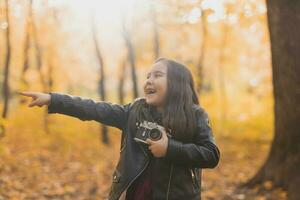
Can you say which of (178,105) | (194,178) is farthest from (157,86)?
(194,178)

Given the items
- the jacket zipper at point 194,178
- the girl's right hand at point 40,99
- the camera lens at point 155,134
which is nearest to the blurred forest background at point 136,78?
the girl's right hand at point 40,99

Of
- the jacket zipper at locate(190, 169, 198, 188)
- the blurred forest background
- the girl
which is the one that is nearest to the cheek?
the girl

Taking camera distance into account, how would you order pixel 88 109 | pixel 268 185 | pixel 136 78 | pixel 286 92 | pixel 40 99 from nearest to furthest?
pixel 40 99, pixel 88 109, pixel 286 92, pixel 268 185, pixel 136 78

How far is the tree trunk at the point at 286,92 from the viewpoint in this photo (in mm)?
7105

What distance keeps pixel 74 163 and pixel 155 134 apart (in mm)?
9892

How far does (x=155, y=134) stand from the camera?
3.01 metres

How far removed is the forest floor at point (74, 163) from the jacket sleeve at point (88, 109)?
4.08m

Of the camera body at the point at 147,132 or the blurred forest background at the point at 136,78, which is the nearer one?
the camera body at the point at 147,132

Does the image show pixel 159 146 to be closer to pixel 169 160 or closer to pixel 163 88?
pixel 169 160

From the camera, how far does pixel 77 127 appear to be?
60.0 ft

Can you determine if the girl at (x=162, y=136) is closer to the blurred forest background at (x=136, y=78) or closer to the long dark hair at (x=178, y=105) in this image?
the long dark hair at (x=178, y=105)

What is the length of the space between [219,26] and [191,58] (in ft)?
12.1

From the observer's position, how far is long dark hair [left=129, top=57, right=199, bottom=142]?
3.18 meters

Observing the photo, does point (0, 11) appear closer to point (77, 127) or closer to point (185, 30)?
point (77, 127)
